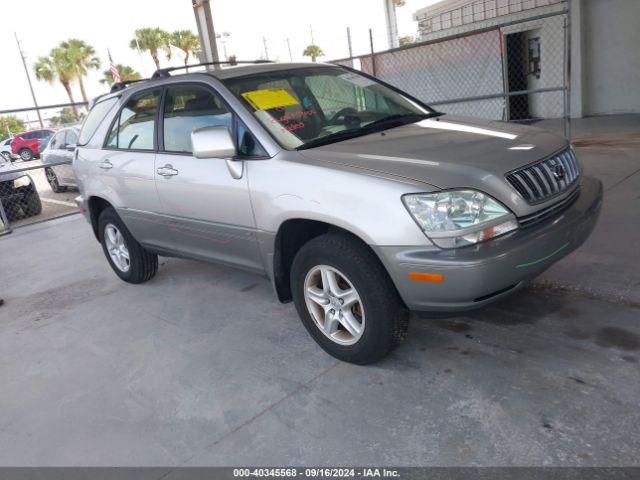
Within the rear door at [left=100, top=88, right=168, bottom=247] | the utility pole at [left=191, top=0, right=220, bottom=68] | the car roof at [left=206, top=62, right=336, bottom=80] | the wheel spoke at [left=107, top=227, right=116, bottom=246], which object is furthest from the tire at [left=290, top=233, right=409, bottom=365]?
the utility pole at [left=191, top=0, right=220, bottom=68]

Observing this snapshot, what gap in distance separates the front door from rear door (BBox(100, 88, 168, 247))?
16 cm

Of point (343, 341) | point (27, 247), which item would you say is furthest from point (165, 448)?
point (27, 247)

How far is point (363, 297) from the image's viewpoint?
9.55 ft

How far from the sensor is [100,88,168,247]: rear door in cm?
429

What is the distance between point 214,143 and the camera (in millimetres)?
3277

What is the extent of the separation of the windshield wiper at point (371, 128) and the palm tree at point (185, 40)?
42.9m

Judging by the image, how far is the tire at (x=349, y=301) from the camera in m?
2.88

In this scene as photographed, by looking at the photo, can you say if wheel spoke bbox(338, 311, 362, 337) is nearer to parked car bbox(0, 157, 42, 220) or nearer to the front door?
the front door

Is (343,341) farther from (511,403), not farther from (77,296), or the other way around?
(77,296)

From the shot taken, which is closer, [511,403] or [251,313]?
[511,403]

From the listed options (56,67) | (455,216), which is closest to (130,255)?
(455,216)

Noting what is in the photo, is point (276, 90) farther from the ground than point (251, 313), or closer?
farther from the ground

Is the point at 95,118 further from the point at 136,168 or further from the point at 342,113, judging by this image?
the point at 342,113

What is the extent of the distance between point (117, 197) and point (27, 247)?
3.68 meters
